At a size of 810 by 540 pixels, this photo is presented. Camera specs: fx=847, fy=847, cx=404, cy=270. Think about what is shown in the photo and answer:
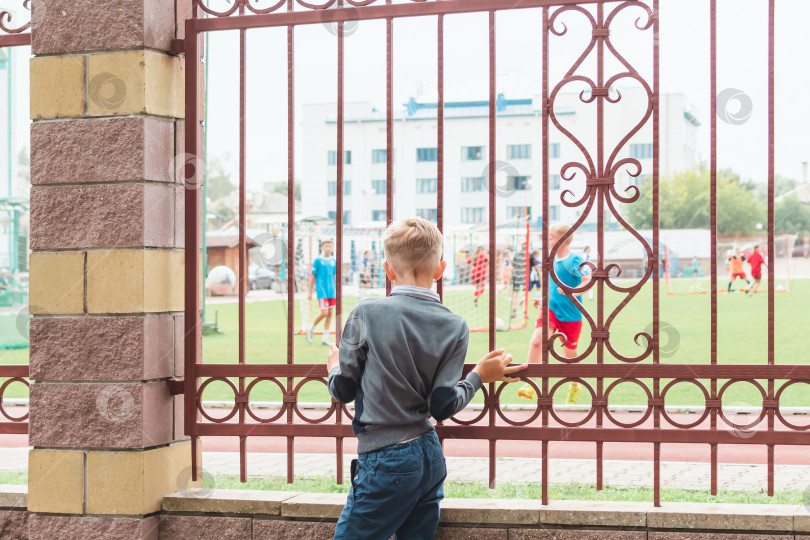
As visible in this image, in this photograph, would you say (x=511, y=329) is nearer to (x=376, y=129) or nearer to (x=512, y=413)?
(x=512, y=413)

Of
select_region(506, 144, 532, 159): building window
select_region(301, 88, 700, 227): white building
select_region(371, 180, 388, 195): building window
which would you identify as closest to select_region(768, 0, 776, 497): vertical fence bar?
select_region(301, 88, 700, 227): white building

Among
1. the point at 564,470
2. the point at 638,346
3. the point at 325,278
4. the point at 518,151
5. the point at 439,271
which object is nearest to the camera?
the point at 439,271

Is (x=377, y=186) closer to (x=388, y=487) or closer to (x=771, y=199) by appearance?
(x=771, y=199)

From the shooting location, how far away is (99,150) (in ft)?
12.5

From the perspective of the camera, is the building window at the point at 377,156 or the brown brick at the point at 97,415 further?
the building window at the point at 377,156

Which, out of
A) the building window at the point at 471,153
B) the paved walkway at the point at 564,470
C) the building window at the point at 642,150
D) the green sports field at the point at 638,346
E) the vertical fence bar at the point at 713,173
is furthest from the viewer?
the building window at the point at 471,153

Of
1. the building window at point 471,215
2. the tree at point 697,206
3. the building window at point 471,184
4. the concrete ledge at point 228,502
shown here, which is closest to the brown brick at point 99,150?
the concrete ledge at point 228,502

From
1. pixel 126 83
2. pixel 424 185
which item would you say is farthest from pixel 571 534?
pixel 424 185

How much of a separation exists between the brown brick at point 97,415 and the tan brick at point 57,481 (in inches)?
2.1

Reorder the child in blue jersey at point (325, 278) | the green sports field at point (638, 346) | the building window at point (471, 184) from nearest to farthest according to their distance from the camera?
the green sports field at point (638, 346)
the child in blue jersey at point (325, 278)
the building window at point (471, 184)

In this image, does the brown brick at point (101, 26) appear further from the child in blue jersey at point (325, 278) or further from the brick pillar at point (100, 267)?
the child in blue jersey at point (325, 278)

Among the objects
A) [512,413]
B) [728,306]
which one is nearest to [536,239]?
[728,306]

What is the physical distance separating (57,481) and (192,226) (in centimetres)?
131

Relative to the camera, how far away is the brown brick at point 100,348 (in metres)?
3.76
